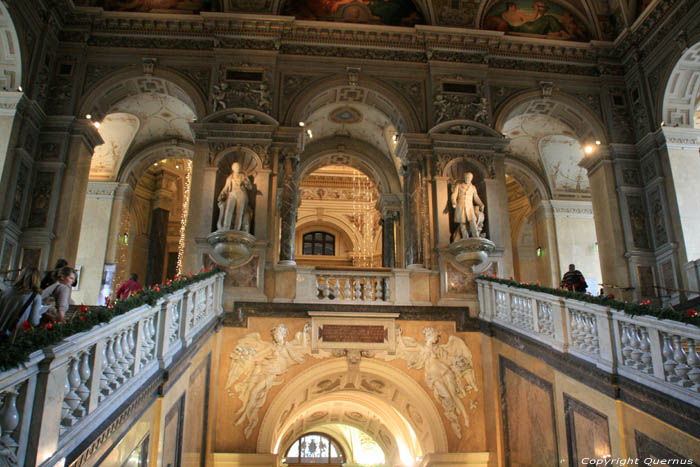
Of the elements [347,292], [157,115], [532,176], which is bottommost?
[347,292]

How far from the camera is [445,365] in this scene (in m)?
10.8

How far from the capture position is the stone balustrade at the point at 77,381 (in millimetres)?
3385

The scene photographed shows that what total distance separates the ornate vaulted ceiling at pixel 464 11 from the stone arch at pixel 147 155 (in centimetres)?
419

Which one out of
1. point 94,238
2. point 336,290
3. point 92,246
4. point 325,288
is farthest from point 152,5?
point 336,290

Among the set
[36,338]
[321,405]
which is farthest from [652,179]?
[36,338]

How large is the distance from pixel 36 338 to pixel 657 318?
18.7 ft

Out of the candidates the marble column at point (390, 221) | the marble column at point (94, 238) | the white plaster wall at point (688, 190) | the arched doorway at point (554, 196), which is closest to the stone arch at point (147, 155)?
the marble column at point (94, 238)

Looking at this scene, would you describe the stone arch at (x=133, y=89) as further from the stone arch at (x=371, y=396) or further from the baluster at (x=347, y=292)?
the stone arch at (x=371, y=396)

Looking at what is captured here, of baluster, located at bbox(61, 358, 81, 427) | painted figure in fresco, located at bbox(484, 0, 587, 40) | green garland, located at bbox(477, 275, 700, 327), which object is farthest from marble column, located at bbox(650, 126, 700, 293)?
baluster, located at bbox(61, 358, 81, 427)

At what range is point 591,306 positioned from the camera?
6.91m

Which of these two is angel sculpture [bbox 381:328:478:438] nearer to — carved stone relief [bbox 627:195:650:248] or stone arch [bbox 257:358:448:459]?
Result: stone arch [bbox 257:358:448:459]

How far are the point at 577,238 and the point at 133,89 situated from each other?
1312 cm

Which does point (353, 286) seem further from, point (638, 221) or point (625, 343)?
point (638, 221)

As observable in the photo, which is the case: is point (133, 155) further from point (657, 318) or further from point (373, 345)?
point (657, 318)
